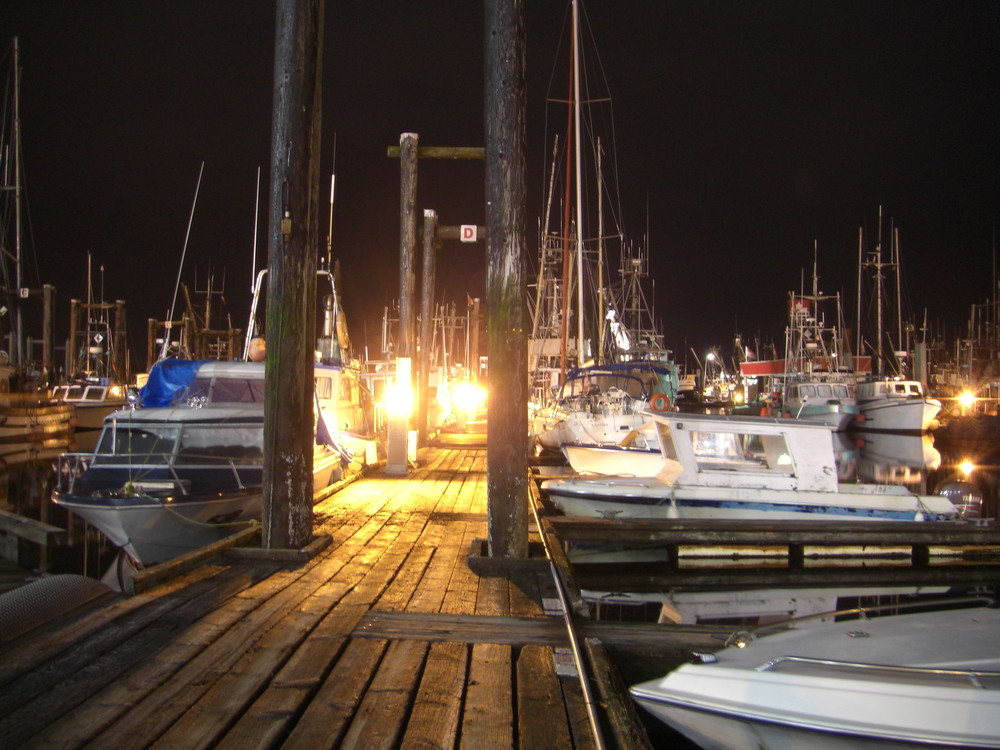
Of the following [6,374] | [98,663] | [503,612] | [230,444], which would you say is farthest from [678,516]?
[6,374]

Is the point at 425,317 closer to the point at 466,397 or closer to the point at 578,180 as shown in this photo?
the point at 578,180

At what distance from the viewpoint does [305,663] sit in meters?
3.99

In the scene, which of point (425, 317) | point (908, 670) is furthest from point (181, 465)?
point (425, 317)

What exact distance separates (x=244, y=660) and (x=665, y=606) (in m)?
5.83

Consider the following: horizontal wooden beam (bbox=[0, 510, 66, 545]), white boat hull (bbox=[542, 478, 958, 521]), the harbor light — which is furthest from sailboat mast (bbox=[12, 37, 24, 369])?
white boat hull (bbox=[542, 478, 958, 521])

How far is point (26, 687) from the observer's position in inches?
141

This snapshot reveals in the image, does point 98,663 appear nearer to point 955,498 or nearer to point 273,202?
point 273,202

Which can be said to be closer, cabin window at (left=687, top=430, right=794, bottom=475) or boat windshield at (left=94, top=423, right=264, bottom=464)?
boat windshield at (left=94, top=423, right=264, bottom=464)

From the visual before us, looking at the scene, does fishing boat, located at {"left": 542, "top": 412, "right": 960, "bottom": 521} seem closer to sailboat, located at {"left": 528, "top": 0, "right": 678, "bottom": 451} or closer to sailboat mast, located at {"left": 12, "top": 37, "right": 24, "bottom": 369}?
sailboat, located at {"left": 528, "top": 0, "right": 678, "bottom": 451}

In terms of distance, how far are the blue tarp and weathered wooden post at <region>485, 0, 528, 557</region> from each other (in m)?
7.69

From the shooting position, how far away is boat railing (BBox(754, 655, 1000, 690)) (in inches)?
142

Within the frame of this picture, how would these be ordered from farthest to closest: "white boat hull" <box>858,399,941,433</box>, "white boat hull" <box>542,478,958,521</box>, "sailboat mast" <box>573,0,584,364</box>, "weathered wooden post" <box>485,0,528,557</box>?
"white boat hull" <box>858,399,941,433</box> < "sailboat mast" <box>573,0,584,364</box> < "white boat hull" <box>542,478,958,521</box> < "weathered wooden post" <box>485,0,528,557</box>

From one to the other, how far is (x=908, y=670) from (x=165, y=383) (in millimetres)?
11286

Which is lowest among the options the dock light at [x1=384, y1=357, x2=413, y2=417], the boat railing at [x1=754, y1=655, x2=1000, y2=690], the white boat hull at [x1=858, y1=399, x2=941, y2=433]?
the white boat hull at [x1=858, y1=399, x2=941, y2=433]
